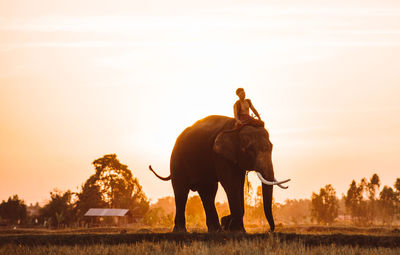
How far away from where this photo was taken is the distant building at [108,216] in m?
67.2

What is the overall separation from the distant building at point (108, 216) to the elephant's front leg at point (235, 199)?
5014 centimetres

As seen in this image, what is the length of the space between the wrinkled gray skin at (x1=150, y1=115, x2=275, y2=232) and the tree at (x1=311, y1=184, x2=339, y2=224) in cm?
5575

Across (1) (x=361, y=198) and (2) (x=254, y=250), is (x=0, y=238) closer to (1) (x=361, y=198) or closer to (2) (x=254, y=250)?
(2) (x=254, y=250)

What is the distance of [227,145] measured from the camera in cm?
1714

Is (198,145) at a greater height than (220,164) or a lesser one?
greater

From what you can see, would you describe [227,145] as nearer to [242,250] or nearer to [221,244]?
[221,244]

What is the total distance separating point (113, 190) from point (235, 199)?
199ft

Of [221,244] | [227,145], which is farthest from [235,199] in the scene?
[221,244]

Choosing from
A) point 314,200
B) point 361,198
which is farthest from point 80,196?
point 361,198

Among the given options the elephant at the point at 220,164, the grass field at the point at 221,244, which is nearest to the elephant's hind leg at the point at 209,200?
the elephant at the point at 220,164

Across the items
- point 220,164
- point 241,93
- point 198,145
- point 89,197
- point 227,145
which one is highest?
point 241,93

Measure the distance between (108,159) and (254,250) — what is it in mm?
64815

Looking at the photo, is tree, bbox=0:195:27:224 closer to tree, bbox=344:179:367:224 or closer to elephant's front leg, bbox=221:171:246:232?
tree, bbox=344:179:367:224

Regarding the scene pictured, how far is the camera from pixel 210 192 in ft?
67.7
